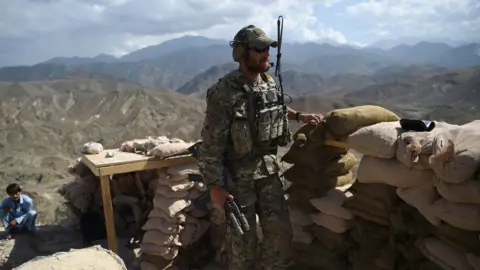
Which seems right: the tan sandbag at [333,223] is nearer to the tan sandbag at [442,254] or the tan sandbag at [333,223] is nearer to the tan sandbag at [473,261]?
the tan sandbag at [442,254]

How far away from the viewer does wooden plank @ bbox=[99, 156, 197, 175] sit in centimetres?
440

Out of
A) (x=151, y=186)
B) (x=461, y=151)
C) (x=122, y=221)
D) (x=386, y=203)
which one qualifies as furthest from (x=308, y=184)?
(x=122, y=221)

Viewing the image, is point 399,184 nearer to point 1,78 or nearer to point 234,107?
point 234,107

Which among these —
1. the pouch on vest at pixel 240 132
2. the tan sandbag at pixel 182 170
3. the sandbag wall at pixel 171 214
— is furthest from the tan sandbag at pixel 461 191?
the tan sandbag at pixel 182 170

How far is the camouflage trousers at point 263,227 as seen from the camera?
3.34 m

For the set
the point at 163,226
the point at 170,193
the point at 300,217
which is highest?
the point at 170,193

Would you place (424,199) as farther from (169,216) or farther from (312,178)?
(169,216)

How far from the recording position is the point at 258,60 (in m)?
Result: 3.17

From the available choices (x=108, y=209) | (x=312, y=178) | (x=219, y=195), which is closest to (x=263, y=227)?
(x=219, y=195)

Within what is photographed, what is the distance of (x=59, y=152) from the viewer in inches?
923

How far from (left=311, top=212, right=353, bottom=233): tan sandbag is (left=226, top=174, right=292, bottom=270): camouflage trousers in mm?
449

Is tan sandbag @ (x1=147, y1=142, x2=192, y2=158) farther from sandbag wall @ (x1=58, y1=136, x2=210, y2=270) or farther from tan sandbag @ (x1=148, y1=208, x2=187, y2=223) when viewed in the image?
tan sandbag @ (x1=148, y1=208, x2=187, y2=223)

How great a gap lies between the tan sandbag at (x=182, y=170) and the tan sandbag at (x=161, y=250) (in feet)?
2.25

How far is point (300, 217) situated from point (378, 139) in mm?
1170
